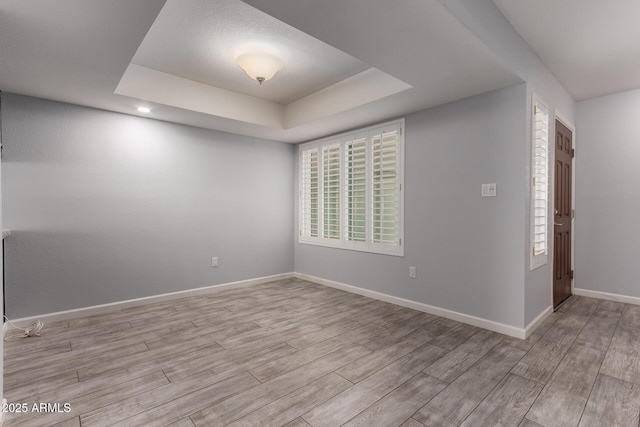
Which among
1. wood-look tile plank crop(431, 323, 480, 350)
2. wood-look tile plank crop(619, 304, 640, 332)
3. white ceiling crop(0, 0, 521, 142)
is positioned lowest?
wood-look tile plank crop(431, 323, 480, 350)

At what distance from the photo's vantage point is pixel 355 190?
4293 millimetres

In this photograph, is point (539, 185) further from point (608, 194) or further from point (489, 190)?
point (608, 194)

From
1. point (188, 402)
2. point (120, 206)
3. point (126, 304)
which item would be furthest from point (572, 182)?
point (126, 304)

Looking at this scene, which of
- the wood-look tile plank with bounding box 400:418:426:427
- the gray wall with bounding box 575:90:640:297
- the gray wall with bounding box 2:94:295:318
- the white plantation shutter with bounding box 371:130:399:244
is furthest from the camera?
the white plantation shutter with bounding box 371:130:399:244

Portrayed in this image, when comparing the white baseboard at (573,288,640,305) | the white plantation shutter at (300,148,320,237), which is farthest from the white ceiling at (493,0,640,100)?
the white plantation shutter at (300,148,320,237)

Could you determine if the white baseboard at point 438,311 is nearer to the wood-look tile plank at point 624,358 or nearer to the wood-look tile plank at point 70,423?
the wood-look tile plank at point 624,358

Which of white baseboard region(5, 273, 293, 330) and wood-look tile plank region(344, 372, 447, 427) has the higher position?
white baseboard region(5, 273, 293, 330)

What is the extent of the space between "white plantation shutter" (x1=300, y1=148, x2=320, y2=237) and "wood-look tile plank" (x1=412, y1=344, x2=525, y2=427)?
2990mm

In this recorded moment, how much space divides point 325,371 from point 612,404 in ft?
5.62

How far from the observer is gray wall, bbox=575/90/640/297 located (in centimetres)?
369

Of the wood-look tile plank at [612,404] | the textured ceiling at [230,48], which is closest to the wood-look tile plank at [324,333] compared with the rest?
the wood-look tile plank at [612,404]

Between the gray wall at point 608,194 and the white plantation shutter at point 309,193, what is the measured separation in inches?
136

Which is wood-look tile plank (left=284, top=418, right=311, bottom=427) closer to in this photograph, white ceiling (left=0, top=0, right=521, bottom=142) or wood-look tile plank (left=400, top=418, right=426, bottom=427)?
wood-look tile plank (left=400, top=418, right=426, bottom=427)

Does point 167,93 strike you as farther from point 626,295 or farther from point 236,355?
point 626,295
